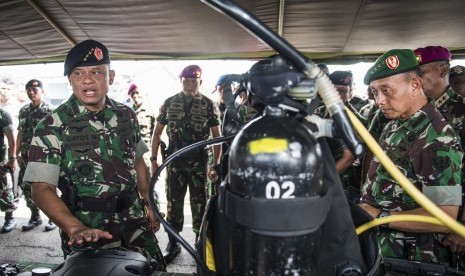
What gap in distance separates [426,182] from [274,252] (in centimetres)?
131

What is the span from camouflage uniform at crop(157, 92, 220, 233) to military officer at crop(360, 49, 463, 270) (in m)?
2.85

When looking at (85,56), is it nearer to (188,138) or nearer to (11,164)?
(188,138)

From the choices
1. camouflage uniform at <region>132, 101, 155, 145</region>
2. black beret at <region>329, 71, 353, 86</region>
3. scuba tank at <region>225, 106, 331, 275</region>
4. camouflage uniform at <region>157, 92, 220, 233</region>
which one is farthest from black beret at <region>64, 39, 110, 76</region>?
camouflage uniform at <region>132, 101, 155, 145</region>

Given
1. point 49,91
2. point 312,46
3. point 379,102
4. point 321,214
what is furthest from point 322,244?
point 49,91

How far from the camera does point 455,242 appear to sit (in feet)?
6.08

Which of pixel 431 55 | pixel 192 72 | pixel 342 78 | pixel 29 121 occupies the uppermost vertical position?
pixel 192 72

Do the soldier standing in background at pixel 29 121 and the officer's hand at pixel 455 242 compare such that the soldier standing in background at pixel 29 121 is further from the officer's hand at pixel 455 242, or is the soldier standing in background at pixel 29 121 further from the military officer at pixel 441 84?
the officer's hand at pixel 455 242

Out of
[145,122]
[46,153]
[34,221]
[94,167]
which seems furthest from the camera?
[145,122]

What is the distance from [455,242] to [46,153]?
2.36 m

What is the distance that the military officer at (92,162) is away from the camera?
202cm

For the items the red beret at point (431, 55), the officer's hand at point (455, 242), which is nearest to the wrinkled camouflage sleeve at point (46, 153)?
the officer's hand at point (455, 242)

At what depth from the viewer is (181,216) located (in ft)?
14.8

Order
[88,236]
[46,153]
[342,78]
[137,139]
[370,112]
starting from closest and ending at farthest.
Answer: [88,236] < [46,153] < [137,139] < [370,112] < [342,78]

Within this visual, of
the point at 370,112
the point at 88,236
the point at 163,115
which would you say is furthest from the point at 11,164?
the point at 370,112
